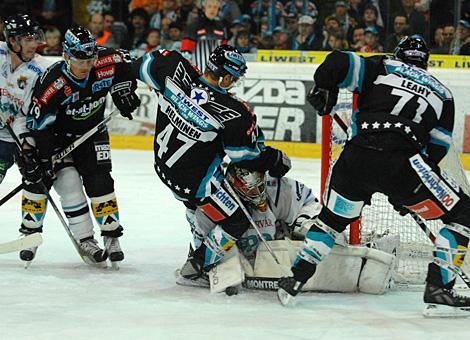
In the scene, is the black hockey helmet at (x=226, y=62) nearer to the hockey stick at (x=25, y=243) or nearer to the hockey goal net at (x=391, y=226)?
the hockey goal net at (x=391, y=226)

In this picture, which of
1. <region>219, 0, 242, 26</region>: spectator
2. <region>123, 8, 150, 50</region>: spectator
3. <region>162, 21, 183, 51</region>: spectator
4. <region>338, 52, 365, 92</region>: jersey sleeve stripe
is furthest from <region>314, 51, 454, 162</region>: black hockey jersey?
<region>123, 8, 150, 50</region>: spectator

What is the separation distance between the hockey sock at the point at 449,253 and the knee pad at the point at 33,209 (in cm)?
193

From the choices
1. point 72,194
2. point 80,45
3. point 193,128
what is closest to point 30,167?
point 72,194

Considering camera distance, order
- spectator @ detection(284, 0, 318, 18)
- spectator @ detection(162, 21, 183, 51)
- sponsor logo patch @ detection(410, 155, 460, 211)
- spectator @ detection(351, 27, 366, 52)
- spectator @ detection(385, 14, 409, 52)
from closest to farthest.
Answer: sponsor logo patch @ detection(410, 155, 460, 211), spectator @ detection(385, 14, 409, 52), spectator @ detection(351, 27, 366, 52), spectator @ detection(284, 0, 318, 18), spectator @ detection(162, 21, 183, 51)

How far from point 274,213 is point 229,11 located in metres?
5.23

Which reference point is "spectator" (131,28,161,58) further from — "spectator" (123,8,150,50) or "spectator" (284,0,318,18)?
"spectator" (284,0,318,18)

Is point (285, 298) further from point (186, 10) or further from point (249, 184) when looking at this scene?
point (186, 10)

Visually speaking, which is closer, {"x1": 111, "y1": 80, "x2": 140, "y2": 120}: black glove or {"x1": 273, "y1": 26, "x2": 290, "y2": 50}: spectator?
{"x1": 111, "y1": 80, "x2": 140, "y2": 120}: black glove

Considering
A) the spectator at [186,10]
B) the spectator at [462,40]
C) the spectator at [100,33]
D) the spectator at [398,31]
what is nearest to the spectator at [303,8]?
the spectator at [398,31]

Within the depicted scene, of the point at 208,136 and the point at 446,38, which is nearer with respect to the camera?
the point at 208,136

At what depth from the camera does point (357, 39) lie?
27.5 ft

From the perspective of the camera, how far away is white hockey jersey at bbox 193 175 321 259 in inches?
169

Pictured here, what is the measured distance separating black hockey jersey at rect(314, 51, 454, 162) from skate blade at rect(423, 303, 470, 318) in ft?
2.05

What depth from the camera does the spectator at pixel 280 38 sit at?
28.6 feet
